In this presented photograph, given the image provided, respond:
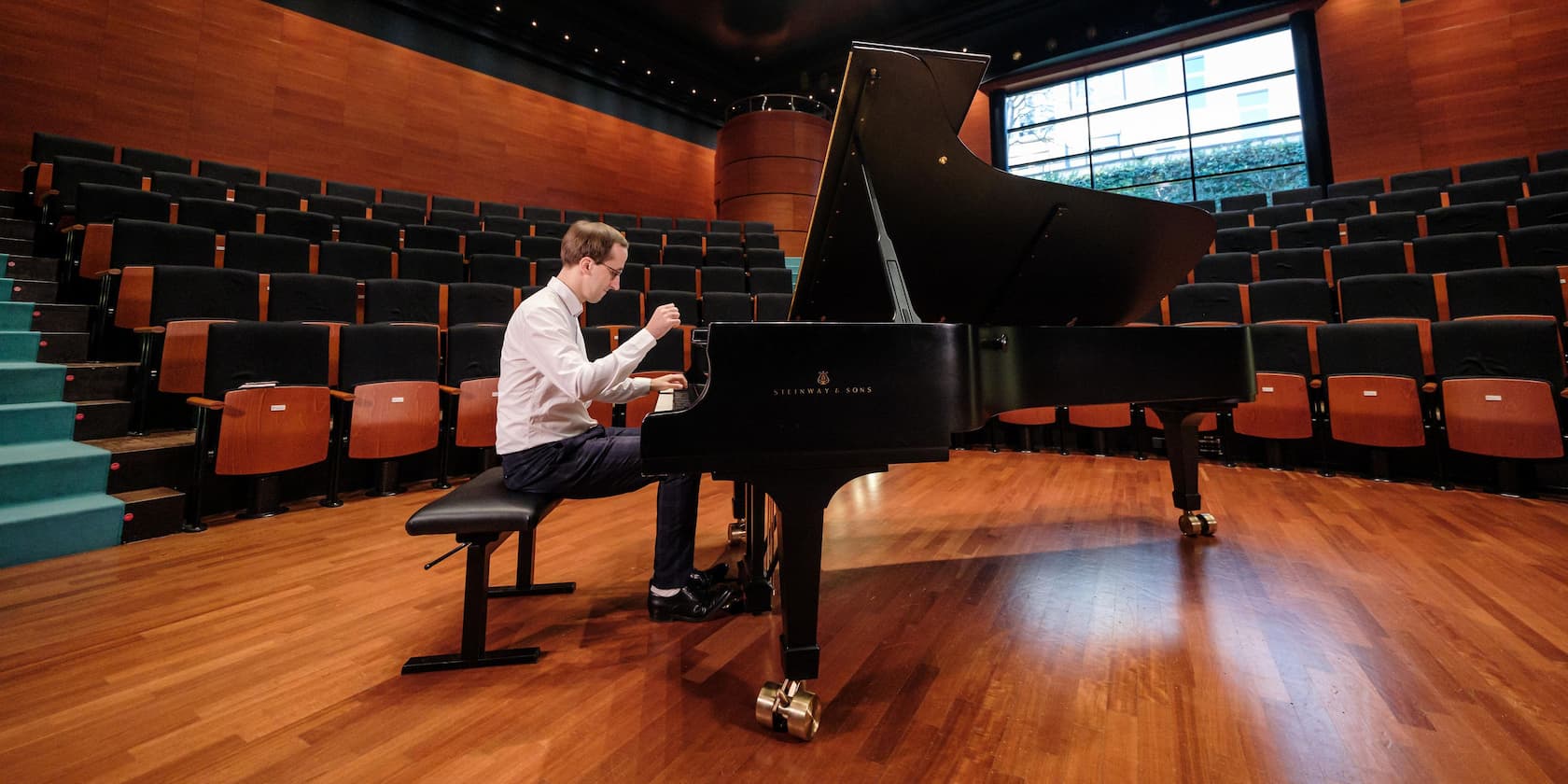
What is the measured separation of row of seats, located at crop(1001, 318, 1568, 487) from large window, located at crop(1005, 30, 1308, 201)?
3.46 m

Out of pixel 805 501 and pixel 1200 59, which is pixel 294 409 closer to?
pixel 805 501

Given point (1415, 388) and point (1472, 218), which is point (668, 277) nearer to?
point (1415, 388)

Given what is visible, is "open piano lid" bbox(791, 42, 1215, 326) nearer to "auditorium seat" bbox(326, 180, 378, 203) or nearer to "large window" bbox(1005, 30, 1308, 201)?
"large window" bbox(1005, 30, 1308, 201)

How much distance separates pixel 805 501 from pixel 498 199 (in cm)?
603

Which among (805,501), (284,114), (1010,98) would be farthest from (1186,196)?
(284,114)

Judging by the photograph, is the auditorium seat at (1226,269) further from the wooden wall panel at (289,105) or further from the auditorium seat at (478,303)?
the wooden wall panel at (289,105)

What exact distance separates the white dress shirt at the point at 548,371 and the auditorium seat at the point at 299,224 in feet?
9.97

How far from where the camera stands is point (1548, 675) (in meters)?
0.97

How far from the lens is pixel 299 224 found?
10.7ft

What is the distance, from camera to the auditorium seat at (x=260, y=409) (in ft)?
6.13

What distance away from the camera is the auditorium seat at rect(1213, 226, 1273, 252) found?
3748 millimetres

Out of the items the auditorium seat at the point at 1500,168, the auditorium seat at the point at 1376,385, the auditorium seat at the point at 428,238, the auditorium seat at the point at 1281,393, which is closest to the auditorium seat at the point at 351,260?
the auditorium seat at the point at 428,238

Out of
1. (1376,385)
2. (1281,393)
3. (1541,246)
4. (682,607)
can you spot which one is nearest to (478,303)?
(682,607)

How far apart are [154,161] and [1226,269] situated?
7.07 m
